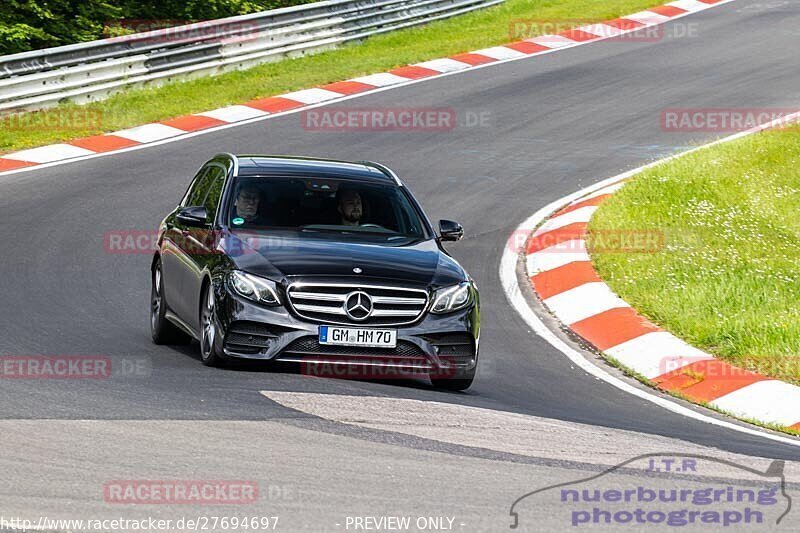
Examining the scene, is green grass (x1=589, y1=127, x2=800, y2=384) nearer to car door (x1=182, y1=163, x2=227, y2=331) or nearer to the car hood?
the car hood

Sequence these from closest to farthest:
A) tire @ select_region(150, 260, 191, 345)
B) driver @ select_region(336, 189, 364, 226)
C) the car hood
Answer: the car hood → driver @ select_region(336, 189, 364, 226) → tire @ select_region(150, 260, 191, 345)

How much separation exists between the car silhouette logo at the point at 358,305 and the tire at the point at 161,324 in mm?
2049

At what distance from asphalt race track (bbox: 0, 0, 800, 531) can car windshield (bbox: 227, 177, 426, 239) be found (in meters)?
1.18

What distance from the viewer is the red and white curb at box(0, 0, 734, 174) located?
61.5 ft

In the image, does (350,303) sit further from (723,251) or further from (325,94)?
(325,94)

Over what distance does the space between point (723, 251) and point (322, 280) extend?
651 cm

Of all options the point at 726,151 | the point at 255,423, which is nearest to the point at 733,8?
the point at 726,151

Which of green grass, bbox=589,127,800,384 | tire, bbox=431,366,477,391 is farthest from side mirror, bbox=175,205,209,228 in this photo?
green grass, bbox=589,127,800,384

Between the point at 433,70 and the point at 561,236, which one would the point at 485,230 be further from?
the point at 433,70

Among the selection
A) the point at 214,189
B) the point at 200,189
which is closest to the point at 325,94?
the point at 200,189

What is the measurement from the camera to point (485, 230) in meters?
16.0

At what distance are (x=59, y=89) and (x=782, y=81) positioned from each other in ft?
38.8

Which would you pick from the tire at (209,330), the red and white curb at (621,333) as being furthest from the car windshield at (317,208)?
the red and white curb at (621,333)

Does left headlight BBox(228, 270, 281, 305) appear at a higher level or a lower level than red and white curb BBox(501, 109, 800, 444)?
higher
